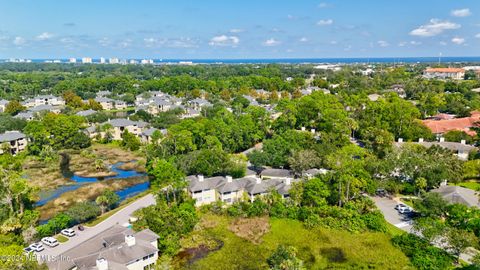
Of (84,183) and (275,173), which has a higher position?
(275,173)

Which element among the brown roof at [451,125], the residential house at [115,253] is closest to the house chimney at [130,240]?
the residential house at [115,253]

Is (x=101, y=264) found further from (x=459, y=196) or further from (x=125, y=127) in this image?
(x=125, y=127)

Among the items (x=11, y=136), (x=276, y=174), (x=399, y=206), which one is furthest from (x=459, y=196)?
(x=11, y=136)

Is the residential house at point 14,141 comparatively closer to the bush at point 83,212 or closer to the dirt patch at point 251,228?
the bush at point 83,212

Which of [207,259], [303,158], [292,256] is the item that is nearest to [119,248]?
[207,259]

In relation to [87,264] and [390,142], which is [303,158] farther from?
[87,264]
